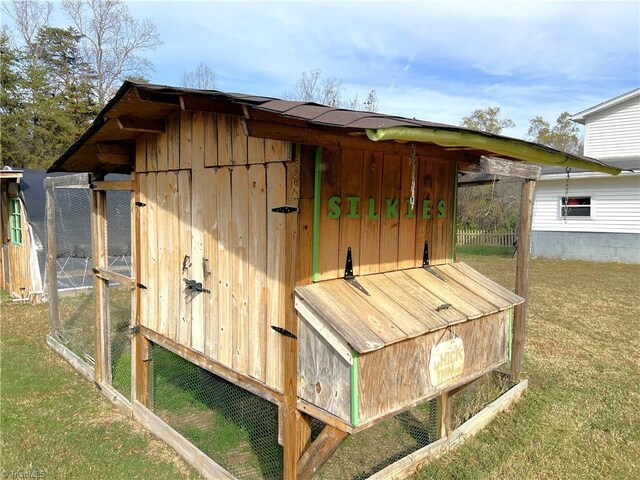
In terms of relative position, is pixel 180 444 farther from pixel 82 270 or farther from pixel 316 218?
pixel 82 270

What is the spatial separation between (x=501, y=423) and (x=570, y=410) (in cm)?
69

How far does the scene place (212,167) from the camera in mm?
3000

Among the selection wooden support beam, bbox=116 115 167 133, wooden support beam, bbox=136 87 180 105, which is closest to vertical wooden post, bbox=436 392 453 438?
wooden support beam, bbox=136 87 180 105

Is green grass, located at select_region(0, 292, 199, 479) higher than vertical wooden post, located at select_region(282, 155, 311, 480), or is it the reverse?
vertical wooden post, located at select_region(282, 155, 311, 480)

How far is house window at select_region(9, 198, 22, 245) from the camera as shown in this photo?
8.70 metres

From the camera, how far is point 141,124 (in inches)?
131

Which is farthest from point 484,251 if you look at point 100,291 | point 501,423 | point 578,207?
point 100,291

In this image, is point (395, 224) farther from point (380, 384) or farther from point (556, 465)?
point (556, 465)

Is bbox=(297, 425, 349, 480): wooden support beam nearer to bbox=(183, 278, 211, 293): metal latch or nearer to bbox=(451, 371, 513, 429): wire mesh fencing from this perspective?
bbox=(183, 278, 211, 293): metal latch

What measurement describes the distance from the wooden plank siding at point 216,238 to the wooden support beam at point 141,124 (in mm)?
72

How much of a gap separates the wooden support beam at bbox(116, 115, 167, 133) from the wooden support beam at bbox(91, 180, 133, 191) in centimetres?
73

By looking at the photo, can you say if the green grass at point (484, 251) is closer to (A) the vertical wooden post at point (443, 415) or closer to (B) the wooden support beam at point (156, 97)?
(A) the vertical wooden post at point (443, 415)

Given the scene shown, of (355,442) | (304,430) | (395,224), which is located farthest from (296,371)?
(355,442)

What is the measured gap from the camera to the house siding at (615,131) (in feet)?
49.4
